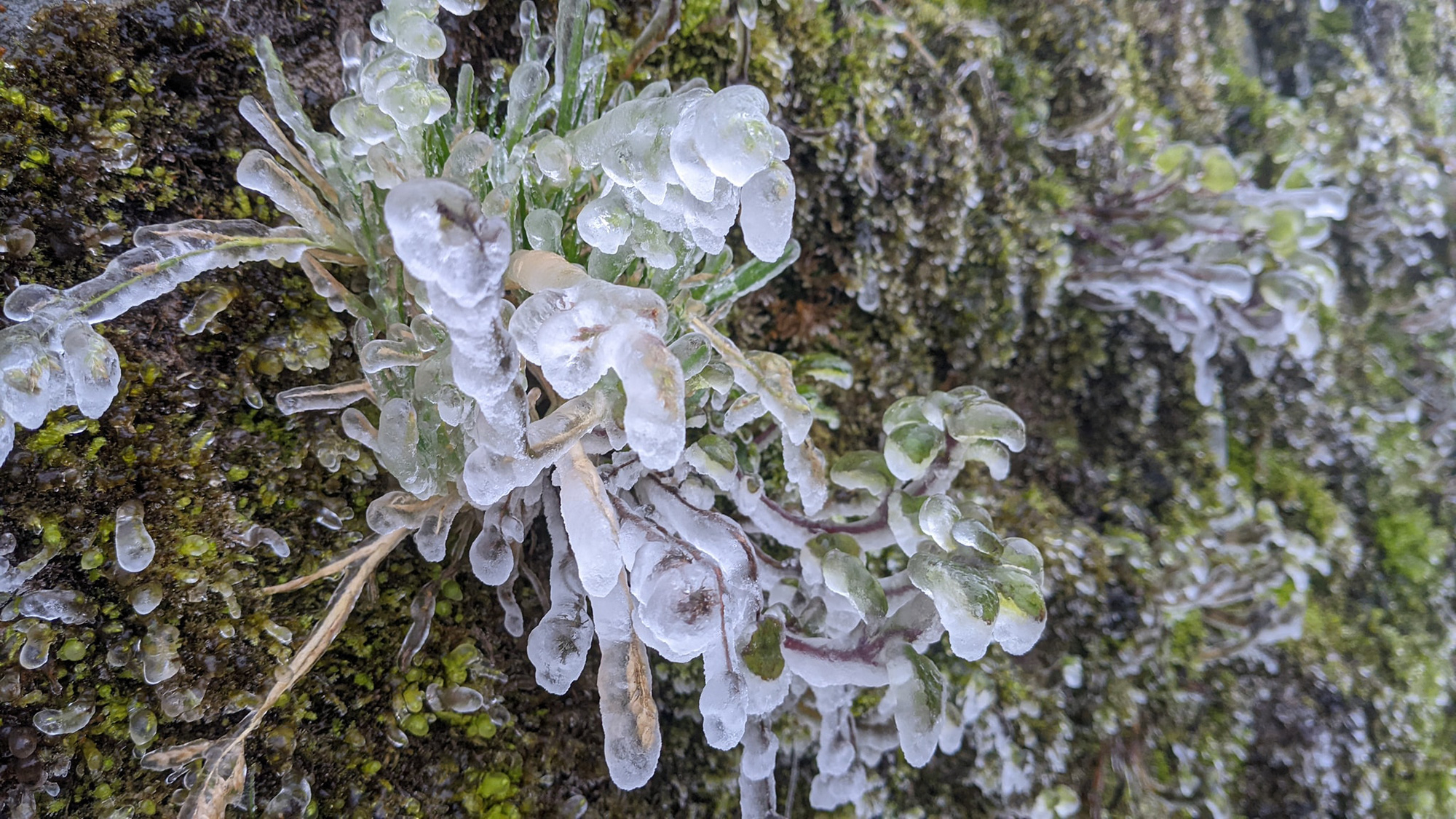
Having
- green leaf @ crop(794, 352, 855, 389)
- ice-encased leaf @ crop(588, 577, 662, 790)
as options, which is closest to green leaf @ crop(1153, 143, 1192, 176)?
green leaf @ crop(794, 352, 855, 389)

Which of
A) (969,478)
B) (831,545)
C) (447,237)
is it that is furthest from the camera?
(969,478)

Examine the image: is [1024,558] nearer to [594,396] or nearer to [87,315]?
[594,396]

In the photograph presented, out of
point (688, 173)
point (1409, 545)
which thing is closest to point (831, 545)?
point (688, 173)

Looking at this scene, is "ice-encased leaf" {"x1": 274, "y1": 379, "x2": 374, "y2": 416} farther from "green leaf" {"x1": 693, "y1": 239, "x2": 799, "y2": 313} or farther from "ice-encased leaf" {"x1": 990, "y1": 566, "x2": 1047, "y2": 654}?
"ice-encased leaf" {"x1": 990, "y1": 566, "x2": 1047, "y2": 654}

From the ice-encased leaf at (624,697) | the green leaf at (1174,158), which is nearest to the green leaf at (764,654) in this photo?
the ice-encased leaf at (624,697)

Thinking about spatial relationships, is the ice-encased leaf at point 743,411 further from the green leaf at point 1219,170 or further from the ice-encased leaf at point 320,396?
the green leaf at point 1219,170

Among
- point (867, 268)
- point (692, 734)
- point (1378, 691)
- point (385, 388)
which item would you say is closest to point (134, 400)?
point (385, 388)
